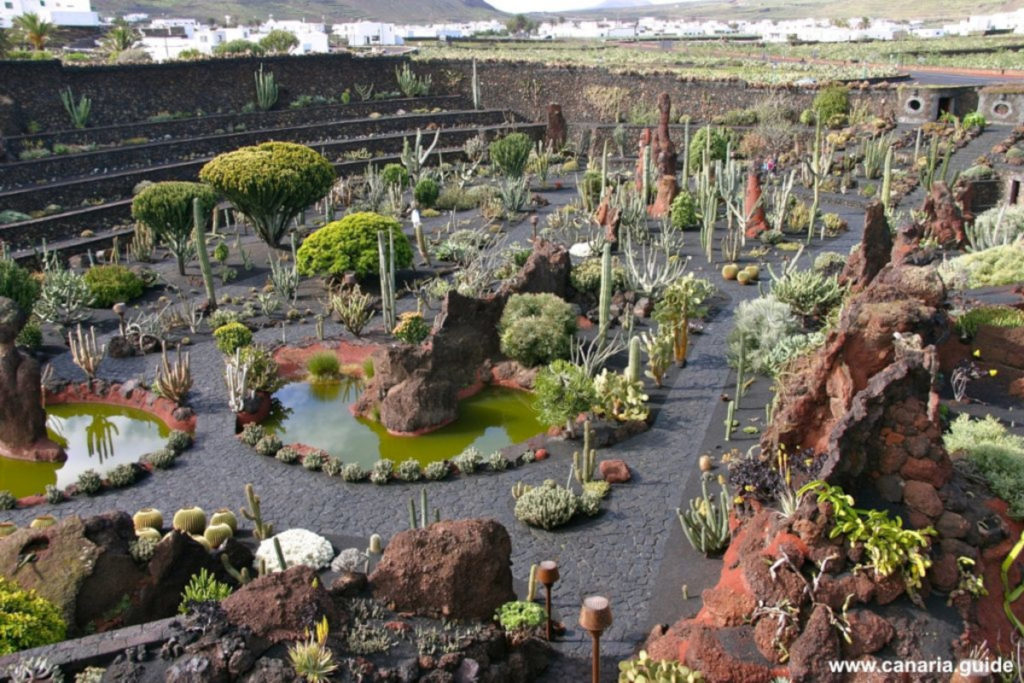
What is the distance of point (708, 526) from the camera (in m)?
9.38

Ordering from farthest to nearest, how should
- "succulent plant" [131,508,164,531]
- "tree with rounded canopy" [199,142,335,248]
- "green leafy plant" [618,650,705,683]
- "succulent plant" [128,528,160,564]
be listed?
"tree with rounded canopy" [199,142,335,248]
"succulent plant" [131,508,164,531]
"succulent plant" [128,528,160,564]
"green leafy plant" [618,650,705,683]

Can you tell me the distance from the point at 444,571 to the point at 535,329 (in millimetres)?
6568

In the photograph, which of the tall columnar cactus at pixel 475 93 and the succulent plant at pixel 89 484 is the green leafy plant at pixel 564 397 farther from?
the tall columnar cactus at pixel 475 93

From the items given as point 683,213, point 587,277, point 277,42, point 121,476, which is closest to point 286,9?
point 277,42

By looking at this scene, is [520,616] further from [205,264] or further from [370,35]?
[370,35]

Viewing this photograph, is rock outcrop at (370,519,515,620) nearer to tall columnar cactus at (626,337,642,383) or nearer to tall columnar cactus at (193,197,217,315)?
tall columnar cactus at (626,337,642,383)

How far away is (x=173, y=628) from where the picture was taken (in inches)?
278

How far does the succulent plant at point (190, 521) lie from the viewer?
32.8 ft

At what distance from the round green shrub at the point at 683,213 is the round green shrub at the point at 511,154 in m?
5.51

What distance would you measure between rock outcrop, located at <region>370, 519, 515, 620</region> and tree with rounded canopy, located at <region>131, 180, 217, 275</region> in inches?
515

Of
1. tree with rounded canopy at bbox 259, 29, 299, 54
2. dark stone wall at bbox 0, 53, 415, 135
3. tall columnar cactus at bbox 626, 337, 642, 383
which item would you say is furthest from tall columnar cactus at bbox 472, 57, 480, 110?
tall columnar cactus at bbox 626, 337, 642, 383

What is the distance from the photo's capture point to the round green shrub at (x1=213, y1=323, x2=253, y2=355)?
1470cm

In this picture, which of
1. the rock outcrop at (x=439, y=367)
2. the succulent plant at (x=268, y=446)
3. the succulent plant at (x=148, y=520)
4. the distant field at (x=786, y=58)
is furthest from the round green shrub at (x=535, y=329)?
the distant field at (x=786, y=58)

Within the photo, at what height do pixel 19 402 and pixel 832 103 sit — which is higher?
pixel 832 103
